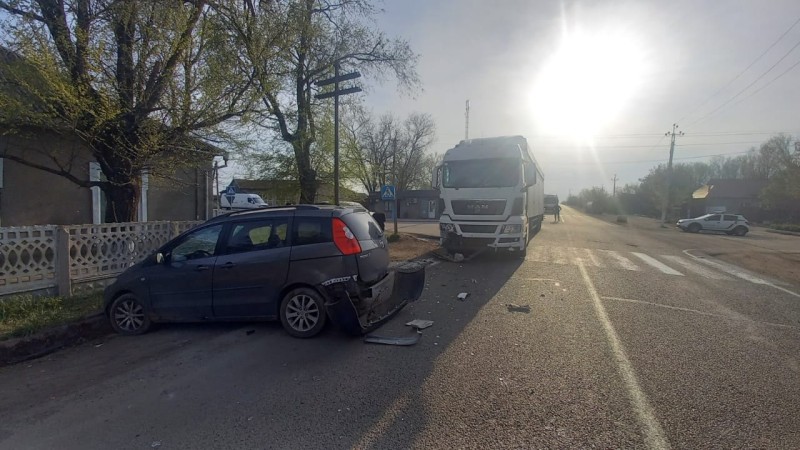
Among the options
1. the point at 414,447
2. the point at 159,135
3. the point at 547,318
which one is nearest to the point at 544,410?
the point at 414,447

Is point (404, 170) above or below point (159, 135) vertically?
above

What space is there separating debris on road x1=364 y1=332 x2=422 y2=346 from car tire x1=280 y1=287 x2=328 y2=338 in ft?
2.06

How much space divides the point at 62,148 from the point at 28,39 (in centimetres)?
583

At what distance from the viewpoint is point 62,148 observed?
36.1 feet

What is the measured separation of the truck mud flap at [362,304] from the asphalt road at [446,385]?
24cm

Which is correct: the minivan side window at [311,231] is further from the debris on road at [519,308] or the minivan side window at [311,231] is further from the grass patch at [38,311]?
the grass patch at [38,311]

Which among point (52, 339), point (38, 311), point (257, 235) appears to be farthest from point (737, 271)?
point (38, 311)

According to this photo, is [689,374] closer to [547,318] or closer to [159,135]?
[547,318]

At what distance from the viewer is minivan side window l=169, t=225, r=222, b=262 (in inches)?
212

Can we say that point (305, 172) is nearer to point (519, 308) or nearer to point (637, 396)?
point (519, 308)

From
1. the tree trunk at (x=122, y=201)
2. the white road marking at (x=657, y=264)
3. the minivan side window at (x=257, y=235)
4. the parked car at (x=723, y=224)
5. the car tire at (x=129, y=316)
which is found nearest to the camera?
the minivan side window at (x=257, y=235)

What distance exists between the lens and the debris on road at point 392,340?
4781 mm

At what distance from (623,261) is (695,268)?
1.77m

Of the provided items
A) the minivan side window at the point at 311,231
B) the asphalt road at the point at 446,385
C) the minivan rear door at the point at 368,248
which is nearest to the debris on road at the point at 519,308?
the asphalt road at the point at 446,385
